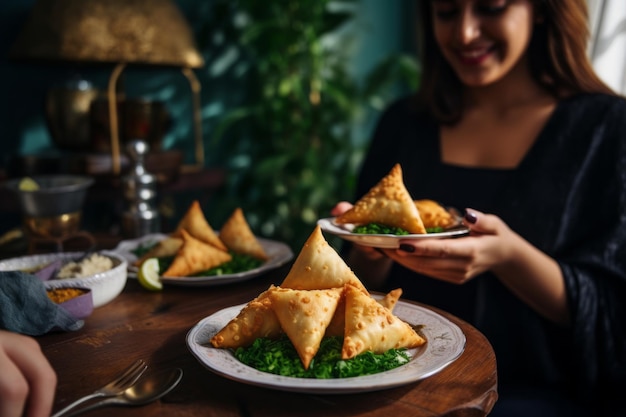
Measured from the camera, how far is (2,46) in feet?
9.82

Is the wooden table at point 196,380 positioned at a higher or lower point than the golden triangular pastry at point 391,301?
lower

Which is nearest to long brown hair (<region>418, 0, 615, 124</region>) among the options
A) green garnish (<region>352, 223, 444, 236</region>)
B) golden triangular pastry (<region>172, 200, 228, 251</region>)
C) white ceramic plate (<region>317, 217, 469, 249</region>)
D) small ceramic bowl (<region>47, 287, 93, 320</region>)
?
green garnish (<region>352, 223, 444, 236</region>)

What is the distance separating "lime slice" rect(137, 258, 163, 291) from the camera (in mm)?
1438

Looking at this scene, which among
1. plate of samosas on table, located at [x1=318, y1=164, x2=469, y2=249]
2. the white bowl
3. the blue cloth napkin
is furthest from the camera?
plate of samosas on table, located at [x1=318, y1=164, x2=469, y2=249]

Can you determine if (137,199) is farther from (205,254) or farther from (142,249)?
(205,254)

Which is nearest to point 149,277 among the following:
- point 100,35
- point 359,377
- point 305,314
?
point 305,314

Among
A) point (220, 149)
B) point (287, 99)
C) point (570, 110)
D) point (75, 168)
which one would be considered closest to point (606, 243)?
point (570, 110)

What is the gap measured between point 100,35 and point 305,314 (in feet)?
7.33

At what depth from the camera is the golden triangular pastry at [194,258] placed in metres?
1.48

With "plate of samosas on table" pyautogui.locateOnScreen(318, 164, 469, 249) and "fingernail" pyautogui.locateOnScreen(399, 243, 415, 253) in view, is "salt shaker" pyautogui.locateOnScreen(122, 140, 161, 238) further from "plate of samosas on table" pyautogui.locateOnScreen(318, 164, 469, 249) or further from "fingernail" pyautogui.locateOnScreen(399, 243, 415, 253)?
"fingernail" pyautogui.locateOnScreen(399, 243, 415, 253)

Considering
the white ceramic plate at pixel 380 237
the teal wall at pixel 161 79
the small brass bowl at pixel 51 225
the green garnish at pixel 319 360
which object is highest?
the teal wall at pixel 161 79

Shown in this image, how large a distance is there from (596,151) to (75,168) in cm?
213

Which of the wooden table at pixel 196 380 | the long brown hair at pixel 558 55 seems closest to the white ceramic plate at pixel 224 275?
the wooden table at pixel 196 380

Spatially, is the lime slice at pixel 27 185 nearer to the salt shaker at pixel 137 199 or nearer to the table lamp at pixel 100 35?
the salt shaker at pixel 137 199
